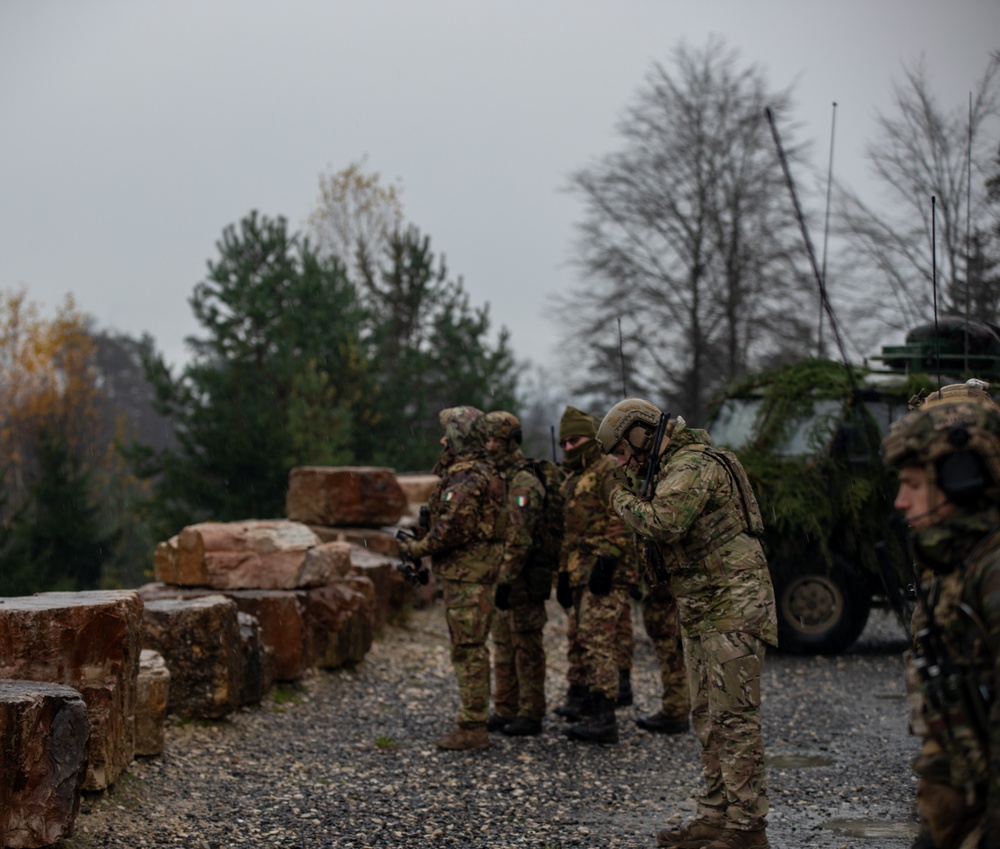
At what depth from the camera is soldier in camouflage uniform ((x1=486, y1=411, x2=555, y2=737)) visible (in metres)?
6.98

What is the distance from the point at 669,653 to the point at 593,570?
37.1 inches

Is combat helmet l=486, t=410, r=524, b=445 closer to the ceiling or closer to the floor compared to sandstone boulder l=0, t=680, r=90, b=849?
closer to the ceiling

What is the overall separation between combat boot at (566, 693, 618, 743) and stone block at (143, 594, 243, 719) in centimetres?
224

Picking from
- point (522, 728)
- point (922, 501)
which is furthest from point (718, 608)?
point (522, 728)

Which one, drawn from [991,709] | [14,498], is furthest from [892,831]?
[14,498]

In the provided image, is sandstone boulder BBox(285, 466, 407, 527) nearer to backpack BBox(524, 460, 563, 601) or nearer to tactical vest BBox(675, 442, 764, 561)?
backpack BBox(524, 460, 563, 601)

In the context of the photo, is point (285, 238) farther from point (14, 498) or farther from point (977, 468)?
point (977, 468)

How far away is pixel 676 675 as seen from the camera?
280 inches

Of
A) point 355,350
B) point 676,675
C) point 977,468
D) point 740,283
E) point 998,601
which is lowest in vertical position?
point 676,675

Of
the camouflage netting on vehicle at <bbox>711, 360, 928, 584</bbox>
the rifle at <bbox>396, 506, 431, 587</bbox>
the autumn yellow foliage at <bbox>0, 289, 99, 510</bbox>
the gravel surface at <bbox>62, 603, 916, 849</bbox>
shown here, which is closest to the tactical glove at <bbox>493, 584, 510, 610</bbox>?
the rifle at <bbox>396, 506, 431, 587</bbox>

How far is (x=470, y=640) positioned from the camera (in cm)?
659

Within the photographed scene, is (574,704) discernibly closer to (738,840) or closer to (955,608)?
(738,840)

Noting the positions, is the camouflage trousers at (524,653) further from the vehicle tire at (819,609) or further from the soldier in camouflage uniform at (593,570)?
the vehicle tire at (819,609)

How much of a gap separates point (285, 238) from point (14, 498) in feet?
47.5
